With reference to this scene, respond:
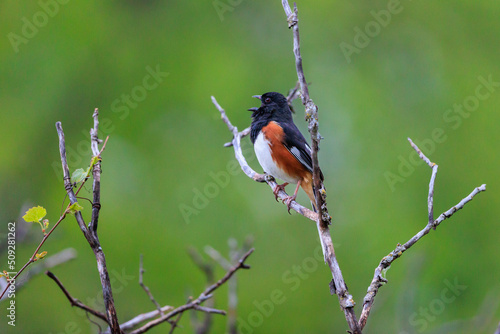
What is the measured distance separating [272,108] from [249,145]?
9.18 ft

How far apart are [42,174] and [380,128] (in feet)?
19.3

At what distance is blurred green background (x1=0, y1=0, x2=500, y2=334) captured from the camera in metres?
7.21

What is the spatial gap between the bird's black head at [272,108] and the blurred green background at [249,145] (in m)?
2.18

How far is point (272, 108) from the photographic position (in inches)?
197

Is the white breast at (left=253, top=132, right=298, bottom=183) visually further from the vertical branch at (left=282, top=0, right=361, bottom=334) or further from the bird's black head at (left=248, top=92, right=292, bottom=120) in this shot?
the vertical branch at (left=282, top=0, right=361, bottom=334)

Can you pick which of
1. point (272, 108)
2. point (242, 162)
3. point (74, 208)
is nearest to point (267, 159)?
point (242, 162)

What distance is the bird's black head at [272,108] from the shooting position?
500 centimetres

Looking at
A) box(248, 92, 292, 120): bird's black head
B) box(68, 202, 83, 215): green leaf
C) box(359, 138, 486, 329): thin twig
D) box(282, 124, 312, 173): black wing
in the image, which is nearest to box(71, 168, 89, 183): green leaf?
box(68, 202, 83, 215): green leaf

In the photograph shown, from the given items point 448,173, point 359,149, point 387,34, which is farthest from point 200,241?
point 387,34

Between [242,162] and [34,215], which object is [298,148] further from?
[34,215]

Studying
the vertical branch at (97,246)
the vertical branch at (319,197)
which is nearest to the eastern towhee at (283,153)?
the vertical branch at (319,197)

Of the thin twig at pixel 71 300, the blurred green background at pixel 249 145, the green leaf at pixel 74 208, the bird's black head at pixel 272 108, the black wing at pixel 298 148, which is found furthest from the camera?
the blurred green background at pixel 249 145

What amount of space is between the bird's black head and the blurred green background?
2178 mm

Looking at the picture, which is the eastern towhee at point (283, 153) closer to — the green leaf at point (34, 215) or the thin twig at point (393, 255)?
the thin twig at point (393, 255)
